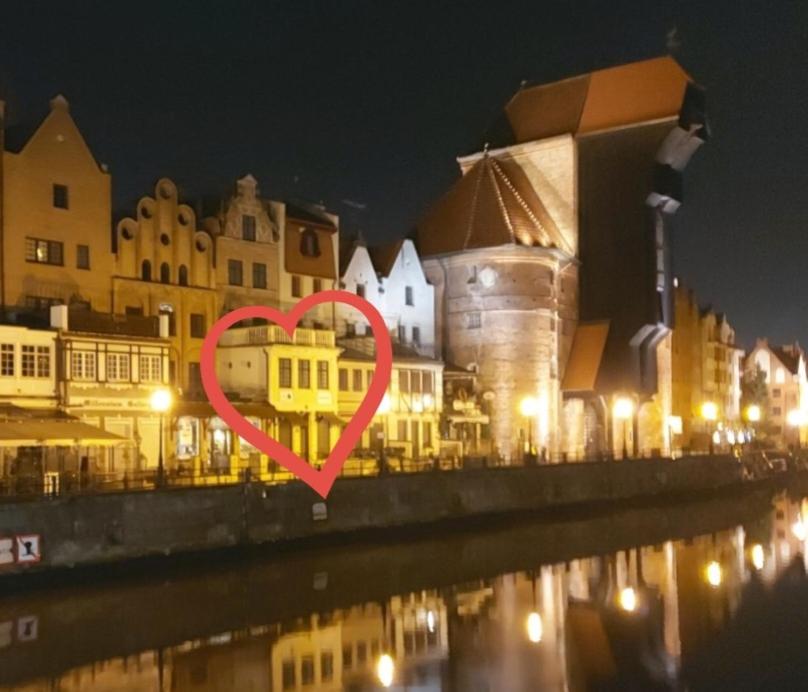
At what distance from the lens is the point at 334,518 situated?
4312 centimetres

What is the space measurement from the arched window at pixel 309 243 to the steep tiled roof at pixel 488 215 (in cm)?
1165

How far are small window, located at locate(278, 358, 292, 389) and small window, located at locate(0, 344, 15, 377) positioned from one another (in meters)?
12.7

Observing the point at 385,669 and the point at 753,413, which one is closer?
the point at 385,669

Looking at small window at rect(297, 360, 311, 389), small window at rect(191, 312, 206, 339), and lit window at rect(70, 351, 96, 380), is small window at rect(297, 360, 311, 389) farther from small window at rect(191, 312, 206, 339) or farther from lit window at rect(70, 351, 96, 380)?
lit window at rect(70, 351, 96, 380)

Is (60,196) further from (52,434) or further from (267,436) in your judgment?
(267,436)

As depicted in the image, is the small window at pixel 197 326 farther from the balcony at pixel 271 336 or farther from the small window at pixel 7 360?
the small window at pixel 7 360

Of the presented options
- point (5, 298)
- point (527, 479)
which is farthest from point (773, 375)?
point (5, 298)

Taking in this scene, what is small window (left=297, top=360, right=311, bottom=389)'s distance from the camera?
5056 cm

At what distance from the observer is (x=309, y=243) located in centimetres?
5741

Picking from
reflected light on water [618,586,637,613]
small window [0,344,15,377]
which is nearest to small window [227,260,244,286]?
small window [0,344,15,377]

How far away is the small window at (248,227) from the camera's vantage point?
53656 mm

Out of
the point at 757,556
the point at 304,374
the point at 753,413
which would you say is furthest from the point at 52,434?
the point at 753,413

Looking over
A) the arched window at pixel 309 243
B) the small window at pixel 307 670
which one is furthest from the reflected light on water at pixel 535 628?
the arched window at pixel 309 243

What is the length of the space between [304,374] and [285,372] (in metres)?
1.14
